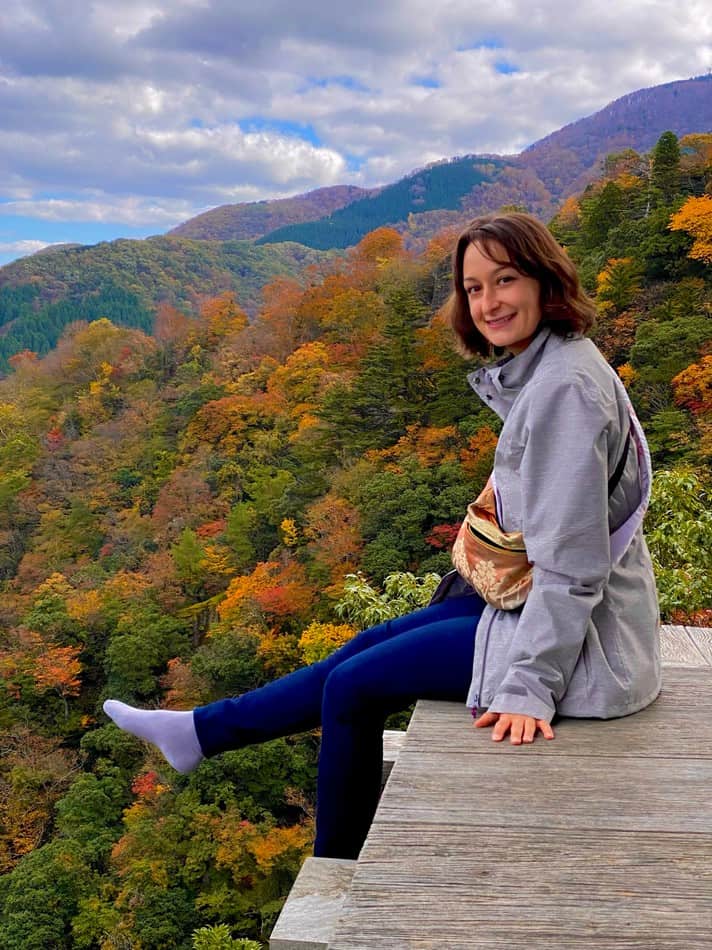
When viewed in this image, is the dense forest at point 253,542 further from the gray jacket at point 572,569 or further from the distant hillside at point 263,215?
the distant hillside at point 263,215

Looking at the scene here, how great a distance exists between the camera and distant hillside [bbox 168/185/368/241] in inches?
3937

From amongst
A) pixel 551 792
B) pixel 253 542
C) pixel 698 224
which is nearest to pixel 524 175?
pixel 698 224

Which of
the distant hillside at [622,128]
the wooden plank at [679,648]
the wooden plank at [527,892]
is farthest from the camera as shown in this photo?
the distant hillside at [622,128]

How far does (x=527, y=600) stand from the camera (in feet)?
4.17

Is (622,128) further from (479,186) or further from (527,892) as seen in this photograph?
(527,892)

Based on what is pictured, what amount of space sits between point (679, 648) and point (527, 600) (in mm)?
853

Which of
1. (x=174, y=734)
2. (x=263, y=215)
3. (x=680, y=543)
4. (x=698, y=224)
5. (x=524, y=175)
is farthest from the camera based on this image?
(x=263, y=215)

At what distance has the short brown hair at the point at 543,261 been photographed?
1.35 metres

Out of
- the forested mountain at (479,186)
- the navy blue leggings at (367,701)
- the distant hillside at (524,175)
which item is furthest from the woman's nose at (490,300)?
the forested mountain at (479,186)

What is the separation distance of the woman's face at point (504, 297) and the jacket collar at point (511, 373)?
0.03 meters

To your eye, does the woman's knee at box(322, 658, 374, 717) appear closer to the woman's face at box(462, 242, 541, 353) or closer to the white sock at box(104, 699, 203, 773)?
the white sock at box(104, 699, 203, 773)

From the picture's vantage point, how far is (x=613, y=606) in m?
1.29

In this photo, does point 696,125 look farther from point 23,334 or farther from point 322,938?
point 322,938

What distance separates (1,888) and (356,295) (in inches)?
818
